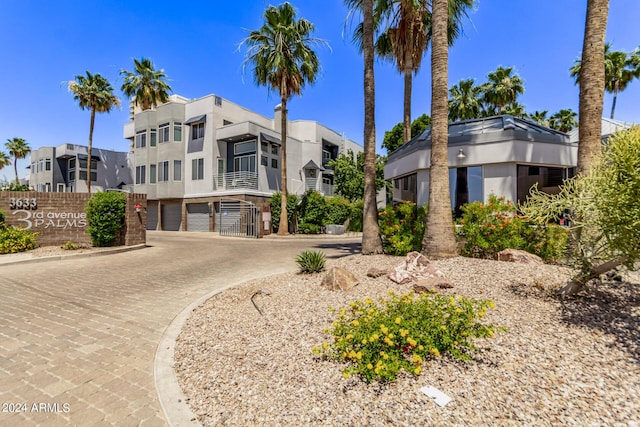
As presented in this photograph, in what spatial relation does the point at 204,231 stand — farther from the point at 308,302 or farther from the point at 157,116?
the point at 308,302

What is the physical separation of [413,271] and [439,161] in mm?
3356

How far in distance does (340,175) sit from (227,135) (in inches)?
460

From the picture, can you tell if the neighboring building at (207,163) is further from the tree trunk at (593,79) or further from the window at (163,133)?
the tree trunk at (593,79)

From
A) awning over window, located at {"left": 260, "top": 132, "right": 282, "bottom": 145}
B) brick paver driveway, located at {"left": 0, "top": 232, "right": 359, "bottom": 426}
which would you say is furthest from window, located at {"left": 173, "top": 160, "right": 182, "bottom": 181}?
brick paver driveway, located at {"left": 0, "top": 232, "right": 359, "bottom": 426}

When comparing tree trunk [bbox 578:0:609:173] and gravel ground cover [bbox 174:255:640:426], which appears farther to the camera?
tree trunk [bbox 578:0:609:173]

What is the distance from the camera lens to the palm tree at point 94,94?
25.2 m

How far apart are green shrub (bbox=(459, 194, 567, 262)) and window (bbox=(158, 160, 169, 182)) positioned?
2821 cm

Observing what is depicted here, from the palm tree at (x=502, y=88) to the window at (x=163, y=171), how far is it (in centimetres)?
3160

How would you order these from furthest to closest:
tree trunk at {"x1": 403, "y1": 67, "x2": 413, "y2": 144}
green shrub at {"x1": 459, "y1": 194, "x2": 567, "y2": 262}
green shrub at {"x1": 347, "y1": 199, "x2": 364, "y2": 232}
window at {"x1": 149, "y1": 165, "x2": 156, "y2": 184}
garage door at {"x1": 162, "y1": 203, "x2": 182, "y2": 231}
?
window at {"x1": 149, "y1": 165, "x2": 156, "y2": 184}
garage door at {"x1": 162, "y1": 203, "x2": 182, "y2": 231}
green shrub at {"x1": 347, "y1": 199, "x2": 364, "y2": 232}
tree trunk at {"x1": 403, "y1": 67, "x2": 413, "y2": 144}
green shrub at {"x1": 459, "y1": 194, "x2": 567, "y2": 262}

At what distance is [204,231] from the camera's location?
27.0 metres

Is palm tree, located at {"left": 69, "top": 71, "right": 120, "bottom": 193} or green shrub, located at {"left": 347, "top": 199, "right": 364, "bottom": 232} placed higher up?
palm tree, located at {"left": 69, "top": 71, "right": 120, "bottom": 193}

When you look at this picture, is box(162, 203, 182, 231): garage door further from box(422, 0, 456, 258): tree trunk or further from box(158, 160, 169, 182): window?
box(422, 0, 456, 258): tree trunk

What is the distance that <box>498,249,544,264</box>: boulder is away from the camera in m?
6.91

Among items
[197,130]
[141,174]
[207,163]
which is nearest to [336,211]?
[207,163]
